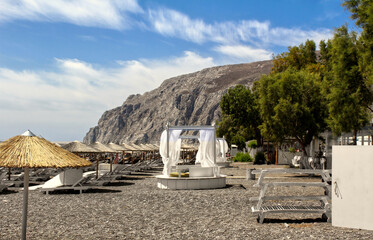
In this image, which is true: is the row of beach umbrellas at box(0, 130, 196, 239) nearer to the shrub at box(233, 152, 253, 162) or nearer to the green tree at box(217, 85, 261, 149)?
the green tree at box(217, 85, 261, 149)

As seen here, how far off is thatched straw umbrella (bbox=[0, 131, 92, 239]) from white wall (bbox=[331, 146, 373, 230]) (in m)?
4.46

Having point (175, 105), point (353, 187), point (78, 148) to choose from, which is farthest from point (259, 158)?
point (175, 105)

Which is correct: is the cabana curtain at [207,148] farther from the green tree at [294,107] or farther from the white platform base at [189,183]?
the green tree at [294,107]

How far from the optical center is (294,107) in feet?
64.2

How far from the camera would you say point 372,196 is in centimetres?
667

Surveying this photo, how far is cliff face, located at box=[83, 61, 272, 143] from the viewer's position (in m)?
154

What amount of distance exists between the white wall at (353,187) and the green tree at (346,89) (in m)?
12.1

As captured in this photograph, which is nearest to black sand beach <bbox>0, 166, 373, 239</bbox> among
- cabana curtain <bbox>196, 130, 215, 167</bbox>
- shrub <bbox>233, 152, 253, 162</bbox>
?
cabana curtain <bbox>196, 130, 215, 167</bbox>

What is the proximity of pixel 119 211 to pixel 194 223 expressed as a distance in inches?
84.0

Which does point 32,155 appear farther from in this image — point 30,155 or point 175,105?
point 175,105

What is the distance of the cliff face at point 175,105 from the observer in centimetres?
15350

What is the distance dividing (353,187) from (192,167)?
8.55 m

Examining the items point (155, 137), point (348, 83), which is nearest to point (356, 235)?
Answer: point (348, 83)

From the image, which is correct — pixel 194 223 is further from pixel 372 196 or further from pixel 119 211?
pixel 372 196
